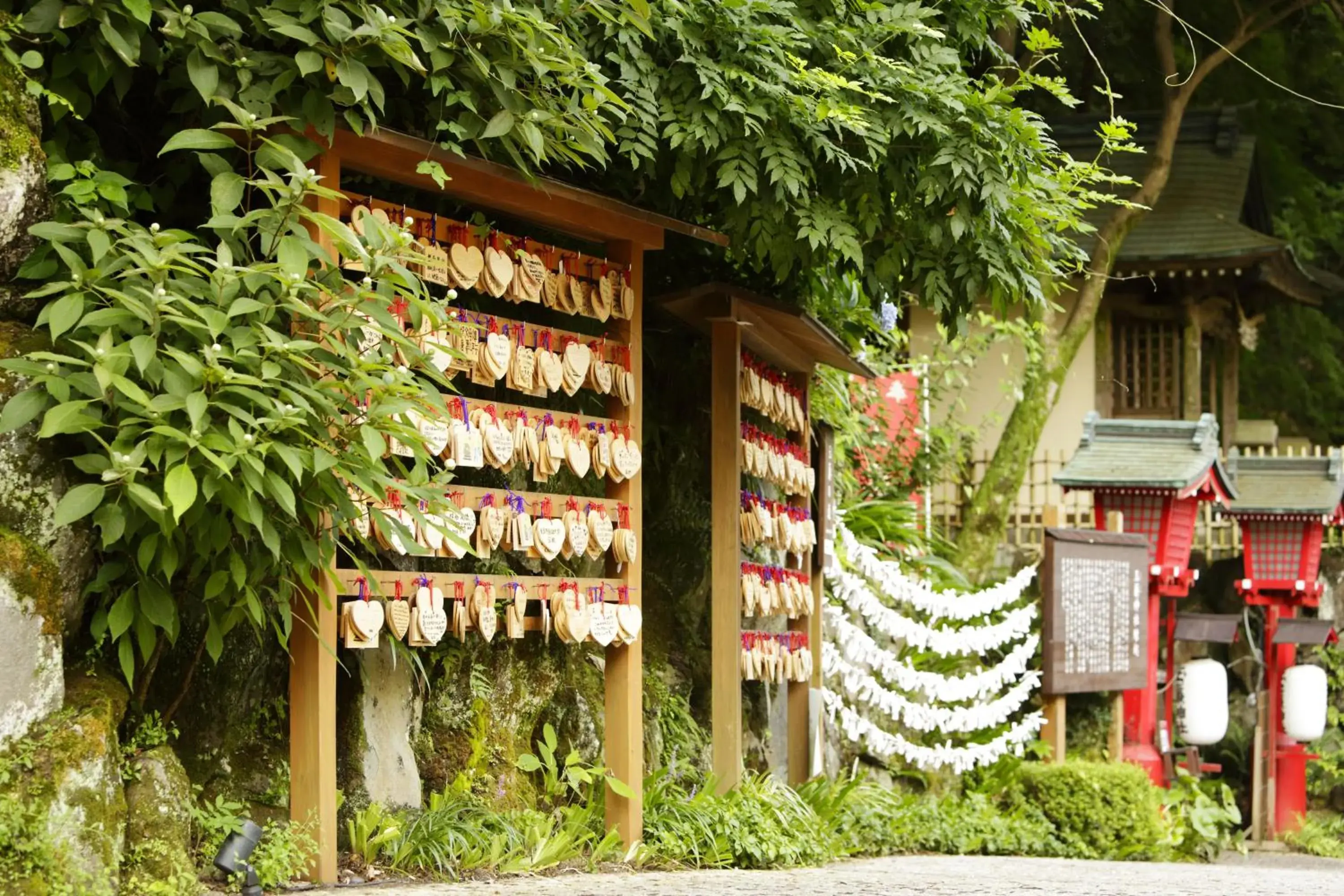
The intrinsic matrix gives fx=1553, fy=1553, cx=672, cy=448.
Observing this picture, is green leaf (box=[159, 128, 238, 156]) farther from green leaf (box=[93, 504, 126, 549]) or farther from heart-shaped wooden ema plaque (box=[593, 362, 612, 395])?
heart-shaped wooden ema plaque (box=[593, 362, 612, 395])

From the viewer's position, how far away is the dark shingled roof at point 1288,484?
16.1m

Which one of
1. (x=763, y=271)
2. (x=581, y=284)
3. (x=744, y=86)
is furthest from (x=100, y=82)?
(x=763, y=271)

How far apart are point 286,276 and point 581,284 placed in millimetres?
2139

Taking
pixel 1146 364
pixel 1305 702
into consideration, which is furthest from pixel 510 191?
pixel 1146 364

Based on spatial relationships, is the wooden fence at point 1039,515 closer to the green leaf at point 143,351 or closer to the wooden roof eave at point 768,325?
the wooden roof eave at point 768,325

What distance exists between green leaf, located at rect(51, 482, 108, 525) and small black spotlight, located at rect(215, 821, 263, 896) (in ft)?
4.38

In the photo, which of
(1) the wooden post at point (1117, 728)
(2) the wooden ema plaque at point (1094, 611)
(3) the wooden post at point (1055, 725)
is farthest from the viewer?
(1) the wooden post at point (1117, 728)

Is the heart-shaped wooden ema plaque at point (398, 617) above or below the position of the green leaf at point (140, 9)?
below

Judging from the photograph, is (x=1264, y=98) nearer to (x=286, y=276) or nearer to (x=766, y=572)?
(x=766, y=572)

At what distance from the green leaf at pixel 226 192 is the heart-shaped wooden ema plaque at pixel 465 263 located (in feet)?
3.72

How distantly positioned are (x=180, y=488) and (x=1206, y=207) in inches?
727

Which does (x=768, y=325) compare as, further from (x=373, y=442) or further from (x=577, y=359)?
(x=373, y=442)

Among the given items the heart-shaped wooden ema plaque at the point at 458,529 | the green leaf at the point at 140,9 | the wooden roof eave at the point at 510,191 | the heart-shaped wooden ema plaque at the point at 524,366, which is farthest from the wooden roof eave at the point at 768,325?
the green leaf at the point at 140,9

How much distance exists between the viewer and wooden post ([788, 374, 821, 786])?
32.6ft
